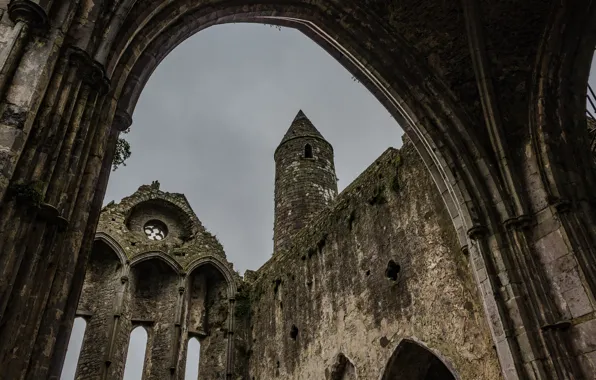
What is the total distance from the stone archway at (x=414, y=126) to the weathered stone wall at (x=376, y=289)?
781 millimetres

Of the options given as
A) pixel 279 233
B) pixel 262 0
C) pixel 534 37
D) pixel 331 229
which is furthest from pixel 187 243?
pixel 534 37

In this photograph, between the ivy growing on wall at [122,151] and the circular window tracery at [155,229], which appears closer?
the ivy growing on wall at [122,151]

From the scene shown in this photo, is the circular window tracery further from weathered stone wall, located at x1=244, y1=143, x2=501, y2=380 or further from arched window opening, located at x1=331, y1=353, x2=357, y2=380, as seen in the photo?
arched window opening, located at x1=331, y1=353, x2=357, y2=380

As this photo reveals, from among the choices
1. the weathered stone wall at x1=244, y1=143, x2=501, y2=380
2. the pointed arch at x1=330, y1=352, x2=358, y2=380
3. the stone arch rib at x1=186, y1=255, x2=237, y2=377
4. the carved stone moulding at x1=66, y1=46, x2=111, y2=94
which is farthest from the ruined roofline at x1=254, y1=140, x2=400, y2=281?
the carved stone moulding at x1=66, y1=46, x2=111, y2=94

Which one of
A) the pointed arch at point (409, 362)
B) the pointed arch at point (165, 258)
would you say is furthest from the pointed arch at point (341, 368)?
the pointed arch at point (165, 258)

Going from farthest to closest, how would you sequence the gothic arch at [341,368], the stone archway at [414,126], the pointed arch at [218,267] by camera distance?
the pointed arch at [218,267], the gothic arch at [341,368], the stone archway at [414,126]

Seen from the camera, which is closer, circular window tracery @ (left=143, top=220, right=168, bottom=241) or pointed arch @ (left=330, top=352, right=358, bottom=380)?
pointed arch @ (left=330, top=352, right=358, bottom=380)

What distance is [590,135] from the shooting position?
637cm

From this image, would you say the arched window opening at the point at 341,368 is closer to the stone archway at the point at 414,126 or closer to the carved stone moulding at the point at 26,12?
the stone archway at the point at 414,126

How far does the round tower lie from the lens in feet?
44.8

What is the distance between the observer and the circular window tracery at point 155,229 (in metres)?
13.2

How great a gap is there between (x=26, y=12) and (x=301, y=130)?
13638 millimetres

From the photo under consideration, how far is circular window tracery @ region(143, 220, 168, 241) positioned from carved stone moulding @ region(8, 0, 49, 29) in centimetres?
1058

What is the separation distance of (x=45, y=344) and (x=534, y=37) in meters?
6.18
